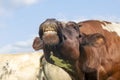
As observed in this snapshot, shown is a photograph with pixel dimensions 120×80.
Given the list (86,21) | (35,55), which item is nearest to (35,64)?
(35,55)

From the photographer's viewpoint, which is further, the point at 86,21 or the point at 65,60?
the point at 86,21

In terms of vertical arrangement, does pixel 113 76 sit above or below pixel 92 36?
below

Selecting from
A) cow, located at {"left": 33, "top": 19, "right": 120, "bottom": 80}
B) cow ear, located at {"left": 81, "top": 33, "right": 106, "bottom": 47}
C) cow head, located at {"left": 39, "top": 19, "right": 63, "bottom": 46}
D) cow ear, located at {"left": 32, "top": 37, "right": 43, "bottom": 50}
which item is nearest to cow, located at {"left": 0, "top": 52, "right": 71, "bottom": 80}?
cow, located at {"left": 33, "top": 19, "right": 120, "bottom": 80}

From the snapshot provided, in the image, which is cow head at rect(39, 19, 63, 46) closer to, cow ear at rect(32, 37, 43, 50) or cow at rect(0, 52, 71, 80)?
cow ear at rect(32, 37, 43, 50)

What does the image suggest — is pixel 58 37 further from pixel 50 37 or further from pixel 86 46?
pixel 86 46

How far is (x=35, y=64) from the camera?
53.4ft

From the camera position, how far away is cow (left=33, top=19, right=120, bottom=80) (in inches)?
291

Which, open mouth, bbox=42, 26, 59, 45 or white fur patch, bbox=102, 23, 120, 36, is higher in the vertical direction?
open mouth, bbox=42, 26, 59, 45

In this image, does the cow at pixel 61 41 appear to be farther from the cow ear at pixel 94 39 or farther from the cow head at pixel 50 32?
the cow ear at pixel 94 39

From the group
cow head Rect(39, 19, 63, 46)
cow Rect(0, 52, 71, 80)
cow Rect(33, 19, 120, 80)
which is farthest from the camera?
cow Rect(0, 52, 71, 80)

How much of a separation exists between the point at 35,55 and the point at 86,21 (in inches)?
A: 330

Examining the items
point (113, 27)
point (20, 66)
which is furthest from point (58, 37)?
point (20, 66)

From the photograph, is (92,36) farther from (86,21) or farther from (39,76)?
(39,76)

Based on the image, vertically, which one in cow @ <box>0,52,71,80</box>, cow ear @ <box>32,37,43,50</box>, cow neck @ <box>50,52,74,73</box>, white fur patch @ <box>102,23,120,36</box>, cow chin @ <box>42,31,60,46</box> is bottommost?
cow @ <box>0,52,71,80</box>
